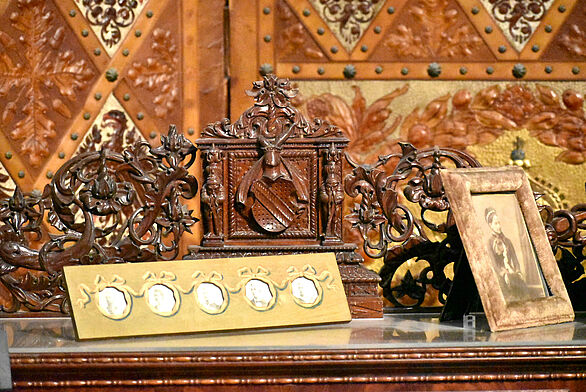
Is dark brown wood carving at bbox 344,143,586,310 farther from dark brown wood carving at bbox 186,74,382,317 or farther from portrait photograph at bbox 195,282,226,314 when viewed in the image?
portrait photograph at bbox 195,282,226,314

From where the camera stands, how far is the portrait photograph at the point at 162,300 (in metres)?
1.63

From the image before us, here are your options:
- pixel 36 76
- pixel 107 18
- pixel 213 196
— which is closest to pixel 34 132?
pixel 36 76

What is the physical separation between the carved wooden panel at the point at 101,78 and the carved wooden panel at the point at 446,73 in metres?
0.21

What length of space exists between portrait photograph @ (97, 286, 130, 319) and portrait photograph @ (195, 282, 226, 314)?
0.46 feet

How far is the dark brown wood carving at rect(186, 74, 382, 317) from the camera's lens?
1885mm

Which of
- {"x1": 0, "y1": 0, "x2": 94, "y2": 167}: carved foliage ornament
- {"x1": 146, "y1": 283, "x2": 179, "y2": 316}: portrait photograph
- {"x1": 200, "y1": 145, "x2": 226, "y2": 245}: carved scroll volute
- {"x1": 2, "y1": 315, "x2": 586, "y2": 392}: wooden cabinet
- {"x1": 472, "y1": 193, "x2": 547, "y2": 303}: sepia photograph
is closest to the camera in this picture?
{"x1": 2, "y1": 315, "x2": 586, "y2": 392}: wooden cabinet

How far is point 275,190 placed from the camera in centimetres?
190

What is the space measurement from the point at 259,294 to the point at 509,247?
0.52m

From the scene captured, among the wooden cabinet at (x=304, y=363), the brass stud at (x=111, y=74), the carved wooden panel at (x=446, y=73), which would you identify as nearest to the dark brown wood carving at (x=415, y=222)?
the wooden cabinet at (x=304, y=363)

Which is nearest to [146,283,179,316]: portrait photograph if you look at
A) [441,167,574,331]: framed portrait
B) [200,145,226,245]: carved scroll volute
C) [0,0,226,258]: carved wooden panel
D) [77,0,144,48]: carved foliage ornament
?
[200,145,226,245]: carved scroll volute

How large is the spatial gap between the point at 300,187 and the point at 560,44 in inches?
44.7

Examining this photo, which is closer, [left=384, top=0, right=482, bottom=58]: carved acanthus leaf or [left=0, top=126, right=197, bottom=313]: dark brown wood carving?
[left=0, top=126, right=197, bottom=313]: dark brown wood carving

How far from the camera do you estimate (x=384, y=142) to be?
8.56 ft

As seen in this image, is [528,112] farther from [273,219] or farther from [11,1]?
[11,1]
